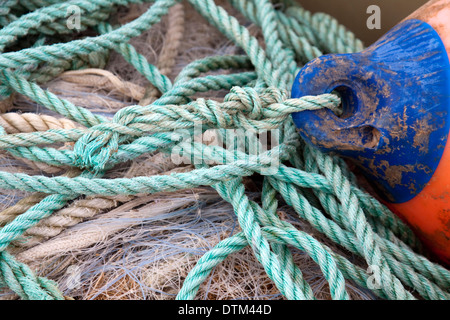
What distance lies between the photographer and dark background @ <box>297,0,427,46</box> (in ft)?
5.05

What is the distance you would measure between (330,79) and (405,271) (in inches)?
18.9

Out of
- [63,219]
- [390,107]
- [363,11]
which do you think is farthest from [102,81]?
[363,11]

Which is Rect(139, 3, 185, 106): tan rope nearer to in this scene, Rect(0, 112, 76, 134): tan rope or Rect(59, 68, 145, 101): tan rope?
Rect(59, 68, 145, 101): tan rope

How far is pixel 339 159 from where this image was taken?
123 cm

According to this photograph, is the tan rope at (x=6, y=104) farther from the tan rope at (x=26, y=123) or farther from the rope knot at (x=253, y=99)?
the rope knot at (x=253, y=99)

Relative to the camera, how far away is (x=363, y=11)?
1618 millimetres

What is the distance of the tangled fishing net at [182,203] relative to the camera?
103 cm

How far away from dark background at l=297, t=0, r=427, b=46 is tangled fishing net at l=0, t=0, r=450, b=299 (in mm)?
522

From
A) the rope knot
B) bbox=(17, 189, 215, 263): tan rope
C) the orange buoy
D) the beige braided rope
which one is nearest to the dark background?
the orange buoy

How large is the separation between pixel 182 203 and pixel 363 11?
3.24 feet

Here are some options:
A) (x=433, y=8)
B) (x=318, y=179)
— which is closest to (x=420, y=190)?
(x=318, y=179)

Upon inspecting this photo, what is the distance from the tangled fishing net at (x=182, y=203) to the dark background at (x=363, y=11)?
0.52 meters

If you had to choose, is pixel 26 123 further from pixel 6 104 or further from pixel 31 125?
pixel 6 104
